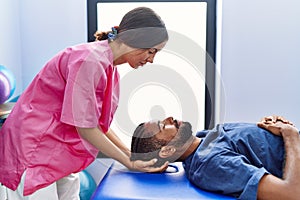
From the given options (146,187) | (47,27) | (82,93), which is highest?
(47,27)

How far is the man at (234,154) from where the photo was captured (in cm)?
122

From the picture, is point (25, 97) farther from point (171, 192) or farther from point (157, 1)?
point (157, 1)

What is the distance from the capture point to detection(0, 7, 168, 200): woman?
1.27m

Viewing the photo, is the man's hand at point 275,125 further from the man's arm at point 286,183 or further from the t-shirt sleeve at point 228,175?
the t-shirt sleeve at point 228,175

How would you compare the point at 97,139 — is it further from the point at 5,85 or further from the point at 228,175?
the point at 5,85

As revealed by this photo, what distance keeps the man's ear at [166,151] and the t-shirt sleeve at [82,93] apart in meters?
0.33

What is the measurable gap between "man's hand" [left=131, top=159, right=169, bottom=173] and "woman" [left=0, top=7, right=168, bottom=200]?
3cm

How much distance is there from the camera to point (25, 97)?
1398 millimetres

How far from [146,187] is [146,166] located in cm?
15

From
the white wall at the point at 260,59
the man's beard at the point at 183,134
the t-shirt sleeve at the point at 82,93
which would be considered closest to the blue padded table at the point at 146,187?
the man's beard at the point at 183,134

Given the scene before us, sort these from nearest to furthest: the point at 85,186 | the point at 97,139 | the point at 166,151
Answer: the point at 97,139, the point at 166,151, the point at 85,186

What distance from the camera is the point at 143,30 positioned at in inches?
49.2

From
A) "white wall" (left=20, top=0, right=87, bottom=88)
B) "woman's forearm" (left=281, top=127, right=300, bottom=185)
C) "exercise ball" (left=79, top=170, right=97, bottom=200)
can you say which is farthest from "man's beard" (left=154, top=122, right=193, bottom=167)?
"white wall" (left=20, top=0, right=87, bottom=88)

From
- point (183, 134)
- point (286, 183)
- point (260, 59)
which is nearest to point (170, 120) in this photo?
point (183, 134)
